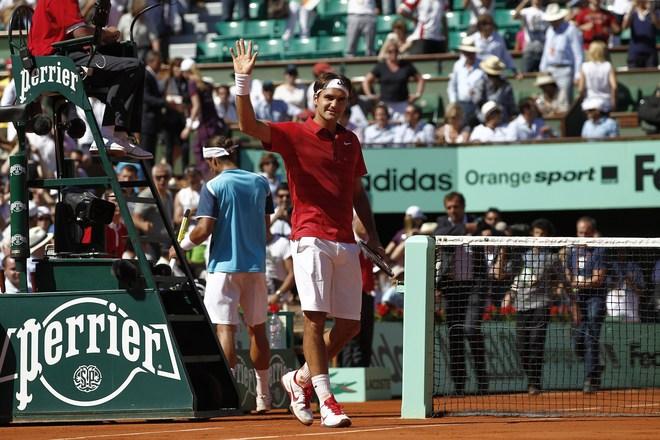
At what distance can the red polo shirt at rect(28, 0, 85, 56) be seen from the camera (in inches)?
428

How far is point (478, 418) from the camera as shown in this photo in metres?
10.7

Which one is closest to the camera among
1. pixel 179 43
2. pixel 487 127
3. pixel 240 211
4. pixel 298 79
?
pixel 240 211

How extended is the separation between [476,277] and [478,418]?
3417mm

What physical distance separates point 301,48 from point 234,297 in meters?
14.6

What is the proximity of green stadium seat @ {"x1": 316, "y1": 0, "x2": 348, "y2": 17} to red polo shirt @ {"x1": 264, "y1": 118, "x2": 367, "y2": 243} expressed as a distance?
16581 mm

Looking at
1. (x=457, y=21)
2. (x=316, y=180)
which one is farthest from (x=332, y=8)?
(x=316, y=180)

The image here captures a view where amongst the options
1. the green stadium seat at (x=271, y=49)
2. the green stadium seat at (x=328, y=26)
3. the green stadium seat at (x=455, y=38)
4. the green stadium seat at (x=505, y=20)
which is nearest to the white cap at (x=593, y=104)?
the green stadium seat at (x=505, y=20)

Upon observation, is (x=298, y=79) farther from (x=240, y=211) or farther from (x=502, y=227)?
(x=240, y=211)

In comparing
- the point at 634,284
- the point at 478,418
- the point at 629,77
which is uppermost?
the point at 629,77

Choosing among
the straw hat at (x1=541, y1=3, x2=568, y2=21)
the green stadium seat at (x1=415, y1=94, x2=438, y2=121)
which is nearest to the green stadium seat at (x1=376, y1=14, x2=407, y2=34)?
the green stadium seat at (x1=415, y1=94, x2=438, y2=121)

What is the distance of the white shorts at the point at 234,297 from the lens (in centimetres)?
1162

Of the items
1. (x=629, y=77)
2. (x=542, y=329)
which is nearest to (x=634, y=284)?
(x=542, y=329)

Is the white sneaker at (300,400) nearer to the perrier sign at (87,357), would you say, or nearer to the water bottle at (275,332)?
the perrier sign at (87,357)

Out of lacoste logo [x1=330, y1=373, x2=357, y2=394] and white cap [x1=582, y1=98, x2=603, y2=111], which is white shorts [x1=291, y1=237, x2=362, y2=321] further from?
white cap [x1=582, y1=98, x2=603, y2=111]
